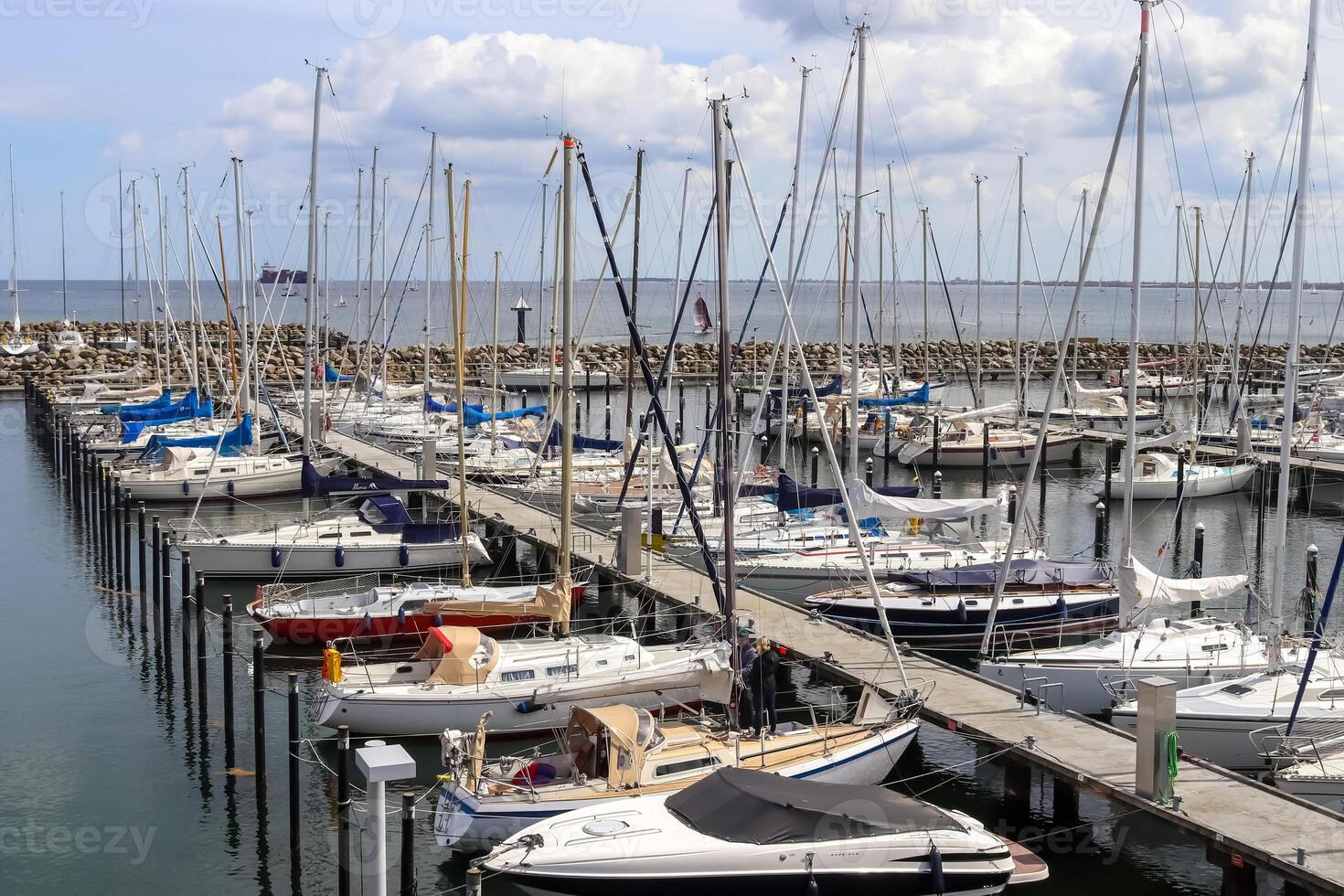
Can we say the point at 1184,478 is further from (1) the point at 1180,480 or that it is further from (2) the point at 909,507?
(2) the point at 909,507

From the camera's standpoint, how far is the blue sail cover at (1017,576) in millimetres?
29328

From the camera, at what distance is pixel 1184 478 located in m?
46.0

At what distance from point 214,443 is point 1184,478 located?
111 feet

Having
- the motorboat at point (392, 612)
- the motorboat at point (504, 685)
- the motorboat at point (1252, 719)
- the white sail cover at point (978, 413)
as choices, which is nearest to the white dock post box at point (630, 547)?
the motorboat at point (392, 612)

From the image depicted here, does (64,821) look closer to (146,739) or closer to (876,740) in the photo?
(146,739)

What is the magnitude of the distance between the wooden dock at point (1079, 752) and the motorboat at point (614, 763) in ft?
6.81

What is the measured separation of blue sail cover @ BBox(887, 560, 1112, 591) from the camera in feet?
96.2

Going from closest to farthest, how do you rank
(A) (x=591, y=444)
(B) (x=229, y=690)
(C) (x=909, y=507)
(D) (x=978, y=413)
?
1. (B) (x=229, y=690)
2. (C) (x=909, y=507)
3. (A) (x=591, y=444)
4. (D) (x=978, y=413)

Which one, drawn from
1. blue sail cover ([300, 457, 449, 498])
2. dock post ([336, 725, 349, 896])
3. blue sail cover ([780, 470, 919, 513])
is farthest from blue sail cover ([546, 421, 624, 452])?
dock post ([336, 725, 349, 896])

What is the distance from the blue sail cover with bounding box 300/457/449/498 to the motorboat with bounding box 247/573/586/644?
21.9ft

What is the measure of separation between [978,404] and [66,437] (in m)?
40.2

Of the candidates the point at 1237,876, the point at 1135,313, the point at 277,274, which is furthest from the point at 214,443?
the point at 1237,876

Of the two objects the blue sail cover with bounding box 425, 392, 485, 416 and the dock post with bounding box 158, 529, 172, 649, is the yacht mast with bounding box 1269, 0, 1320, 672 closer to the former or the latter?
the dock post with bounding box 158, 529, 172, 649

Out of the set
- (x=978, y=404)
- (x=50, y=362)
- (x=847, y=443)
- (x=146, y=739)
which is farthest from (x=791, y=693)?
(x=50, y=362)
